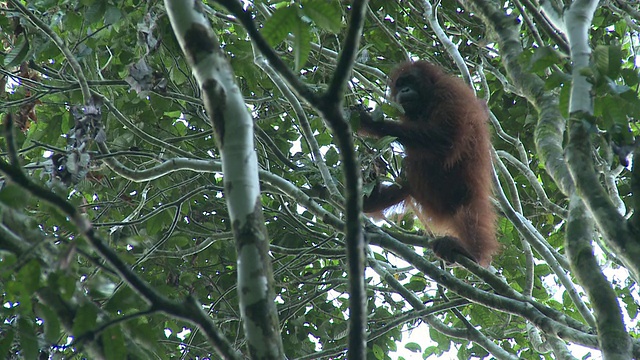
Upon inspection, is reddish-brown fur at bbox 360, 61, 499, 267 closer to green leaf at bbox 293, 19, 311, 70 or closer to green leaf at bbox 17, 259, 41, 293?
green leaf at bbox 293, 19, 311, 70

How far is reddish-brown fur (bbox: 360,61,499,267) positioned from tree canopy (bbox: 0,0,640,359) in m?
0.22

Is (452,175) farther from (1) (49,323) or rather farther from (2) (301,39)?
(1) (49,323)

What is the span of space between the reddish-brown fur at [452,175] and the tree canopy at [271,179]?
22 cm

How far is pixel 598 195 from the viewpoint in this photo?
2.14 m

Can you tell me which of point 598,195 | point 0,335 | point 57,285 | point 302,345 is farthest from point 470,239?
point 57,285

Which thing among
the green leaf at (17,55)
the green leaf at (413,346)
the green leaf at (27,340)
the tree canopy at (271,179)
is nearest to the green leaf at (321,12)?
the tree canopy at (271,179)

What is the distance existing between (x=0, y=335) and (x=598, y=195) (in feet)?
8.05

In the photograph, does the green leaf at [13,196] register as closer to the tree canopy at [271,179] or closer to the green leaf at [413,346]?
the tree canopy at [271,179]

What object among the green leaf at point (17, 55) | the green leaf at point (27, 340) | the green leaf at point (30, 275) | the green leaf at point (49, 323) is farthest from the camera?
the green leaf at point (17, 55)

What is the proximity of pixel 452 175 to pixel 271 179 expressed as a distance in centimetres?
189

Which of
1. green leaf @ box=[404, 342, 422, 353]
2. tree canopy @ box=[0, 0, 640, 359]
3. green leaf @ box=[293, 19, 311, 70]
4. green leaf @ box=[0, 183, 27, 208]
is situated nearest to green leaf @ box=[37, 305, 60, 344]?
tree canopy @ box=[0, 0, 640, 359]

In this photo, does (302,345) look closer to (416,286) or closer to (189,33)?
(416,286)

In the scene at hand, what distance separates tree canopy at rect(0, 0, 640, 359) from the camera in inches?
67.9

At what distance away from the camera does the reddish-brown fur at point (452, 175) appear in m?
4.83
